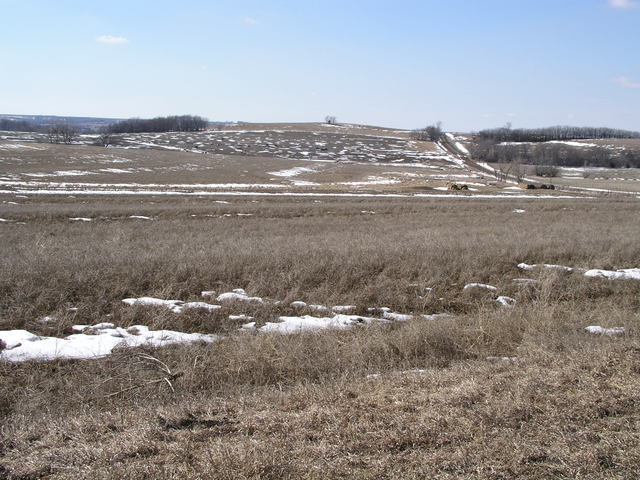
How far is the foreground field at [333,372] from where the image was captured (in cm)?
338

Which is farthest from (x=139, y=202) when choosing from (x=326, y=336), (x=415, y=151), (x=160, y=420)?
(x=415, y=151)

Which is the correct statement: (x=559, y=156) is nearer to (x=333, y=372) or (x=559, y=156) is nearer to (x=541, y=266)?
(x=541, y=266)

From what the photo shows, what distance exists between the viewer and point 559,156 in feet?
428

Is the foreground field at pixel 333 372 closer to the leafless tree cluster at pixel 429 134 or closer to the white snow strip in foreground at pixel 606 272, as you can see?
the white snow strip in foreground at pixel 606 272

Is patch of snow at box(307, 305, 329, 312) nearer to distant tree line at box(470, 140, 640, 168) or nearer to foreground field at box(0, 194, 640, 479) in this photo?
foreground field at box(0, 194, 640, 479)

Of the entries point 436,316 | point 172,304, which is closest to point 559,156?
point 436,316

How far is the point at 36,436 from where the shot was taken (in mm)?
3877

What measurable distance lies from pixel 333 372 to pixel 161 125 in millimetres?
184014

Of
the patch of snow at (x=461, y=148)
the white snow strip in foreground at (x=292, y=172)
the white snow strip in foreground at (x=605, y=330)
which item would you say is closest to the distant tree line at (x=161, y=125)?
the patch of snow at (x=461, y=148)

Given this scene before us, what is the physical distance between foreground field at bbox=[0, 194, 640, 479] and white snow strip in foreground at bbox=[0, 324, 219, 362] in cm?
19

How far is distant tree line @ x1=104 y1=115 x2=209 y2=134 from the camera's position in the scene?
16671 centimetres

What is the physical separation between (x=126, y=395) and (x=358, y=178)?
68.1 m

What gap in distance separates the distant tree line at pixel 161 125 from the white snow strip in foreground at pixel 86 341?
564 feet

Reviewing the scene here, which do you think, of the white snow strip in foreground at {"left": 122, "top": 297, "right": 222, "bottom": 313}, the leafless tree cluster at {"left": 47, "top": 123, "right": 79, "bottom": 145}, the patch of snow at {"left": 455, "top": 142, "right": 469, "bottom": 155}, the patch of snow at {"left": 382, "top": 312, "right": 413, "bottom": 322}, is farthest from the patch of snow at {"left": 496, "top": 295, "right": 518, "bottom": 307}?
the patch of snow at {"left": 455, "top": 142, "right": 469, "bottom": 155}
